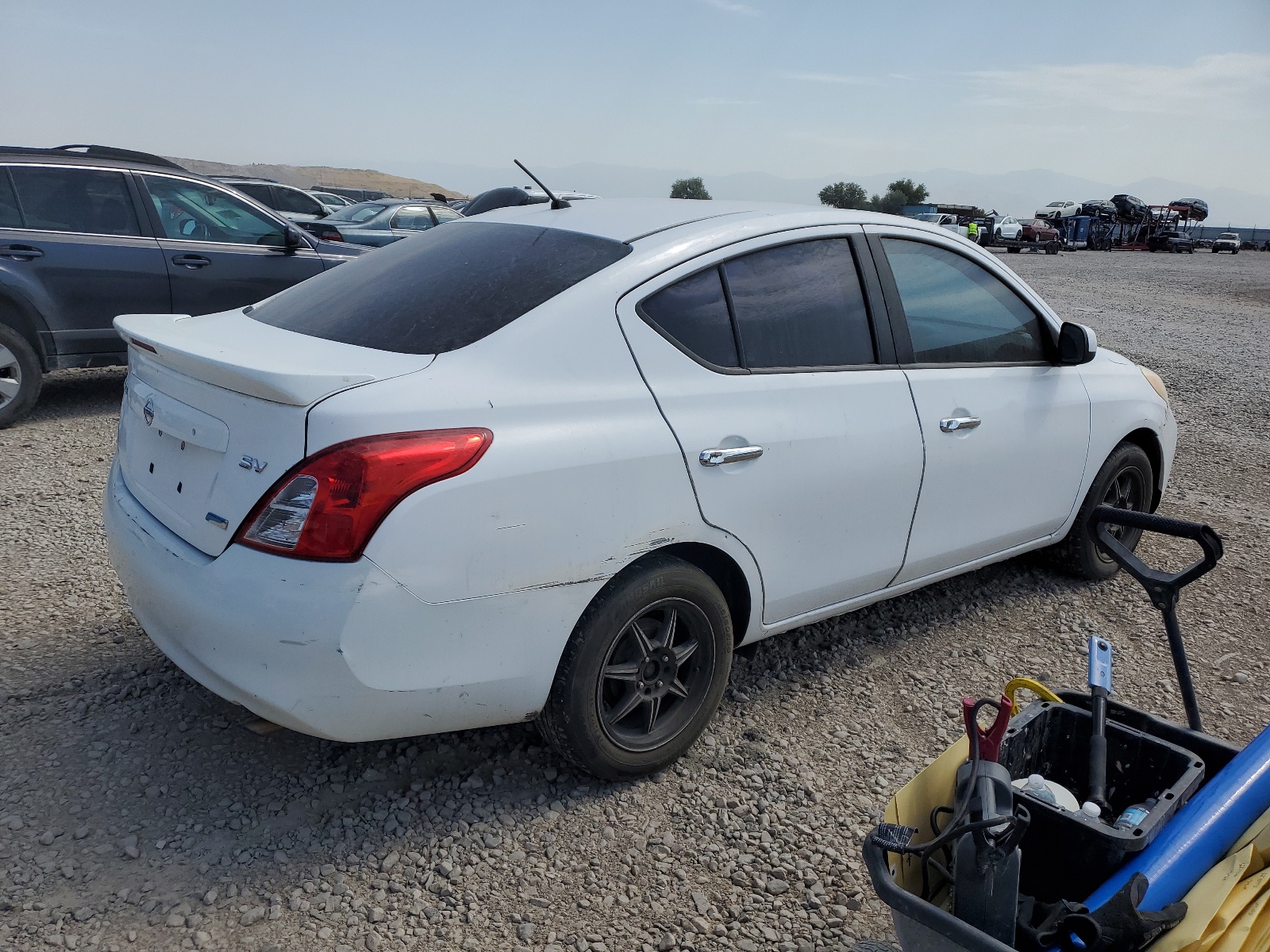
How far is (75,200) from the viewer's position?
6.65 metres

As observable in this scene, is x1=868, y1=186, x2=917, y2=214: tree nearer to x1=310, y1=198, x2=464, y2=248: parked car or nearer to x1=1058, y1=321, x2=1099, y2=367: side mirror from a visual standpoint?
x1=310, y1=198, x2=464, y2=248: parked car

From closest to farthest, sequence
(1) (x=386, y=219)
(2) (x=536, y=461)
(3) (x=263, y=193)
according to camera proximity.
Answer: (2) (x=536, y=461), (1) (x=386, y=219), (3) (x=263, y=193)

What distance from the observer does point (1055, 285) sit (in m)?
21.6

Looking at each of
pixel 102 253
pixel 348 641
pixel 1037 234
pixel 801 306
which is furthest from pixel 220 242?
pixel 1037 234

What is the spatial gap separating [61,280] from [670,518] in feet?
18.5

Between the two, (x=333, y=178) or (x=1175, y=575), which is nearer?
(x=1175, y=575)

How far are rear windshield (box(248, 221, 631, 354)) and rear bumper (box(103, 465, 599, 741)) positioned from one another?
69cm

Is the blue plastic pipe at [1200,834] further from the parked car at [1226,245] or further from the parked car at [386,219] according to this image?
the parked car at [1226,245]

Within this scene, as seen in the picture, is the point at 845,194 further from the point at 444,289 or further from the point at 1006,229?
the point at 444,289

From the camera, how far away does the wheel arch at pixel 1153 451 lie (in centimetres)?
445

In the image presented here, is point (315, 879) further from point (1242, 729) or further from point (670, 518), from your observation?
point (1242, 729)

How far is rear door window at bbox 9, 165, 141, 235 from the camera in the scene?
21.3ft

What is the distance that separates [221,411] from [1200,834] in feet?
7.72

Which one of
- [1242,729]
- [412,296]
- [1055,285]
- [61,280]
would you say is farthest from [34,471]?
[1055,285]
